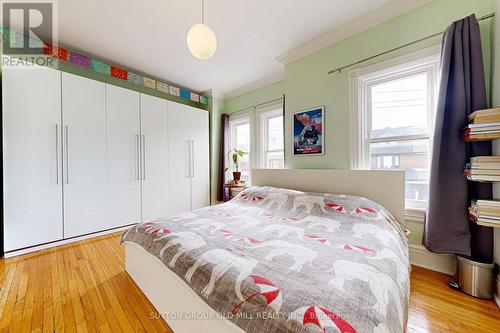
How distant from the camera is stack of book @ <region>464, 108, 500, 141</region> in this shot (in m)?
1.39

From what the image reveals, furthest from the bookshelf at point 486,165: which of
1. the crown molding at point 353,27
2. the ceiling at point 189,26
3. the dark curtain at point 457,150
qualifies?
the ceiling at point 189,26

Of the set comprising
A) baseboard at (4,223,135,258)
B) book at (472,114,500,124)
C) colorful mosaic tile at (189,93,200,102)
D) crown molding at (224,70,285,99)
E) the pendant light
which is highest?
crown molding at (224,70,285,99)

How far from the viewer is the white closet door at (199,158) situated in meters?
3.91

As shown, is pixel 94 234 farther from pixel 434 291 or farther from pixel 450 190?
pixel 450 190

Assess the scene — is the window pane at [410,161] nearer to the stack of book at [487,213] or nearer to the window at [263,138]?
the stack of book at [487,213]

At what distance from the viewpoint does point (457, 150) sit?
165 cm

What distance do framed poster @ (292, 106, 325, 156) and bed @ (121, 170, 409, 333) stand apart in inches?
26.0

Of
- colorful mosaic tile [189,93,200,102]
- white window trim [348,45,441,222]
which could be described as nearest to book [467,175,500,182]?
white window trim [348,45,441,222]

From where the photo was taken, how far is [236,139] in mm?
4277

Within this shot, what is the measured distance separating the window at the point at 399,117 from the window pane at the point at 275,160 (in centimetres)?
130

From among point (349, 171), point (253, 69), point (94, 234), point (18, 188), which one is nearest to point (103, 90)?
point (18, 188)

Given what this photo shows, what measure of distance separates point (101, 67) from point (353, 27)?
345 centimetres

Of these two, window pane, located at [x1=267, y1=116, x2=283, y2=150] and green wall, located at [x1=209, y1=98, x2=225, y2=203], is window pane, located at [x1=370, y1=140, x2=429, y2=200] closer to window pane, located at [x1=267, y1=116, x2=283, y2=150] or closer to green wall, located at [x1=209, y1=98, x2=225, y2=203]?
window pane, located at [x1=267, y1=116, x2=283, y2=150]

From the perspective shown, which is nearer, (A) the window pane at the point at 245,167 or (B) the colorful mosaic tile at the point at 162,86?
(B) the colorful mosaic tile at the point at 162,86
